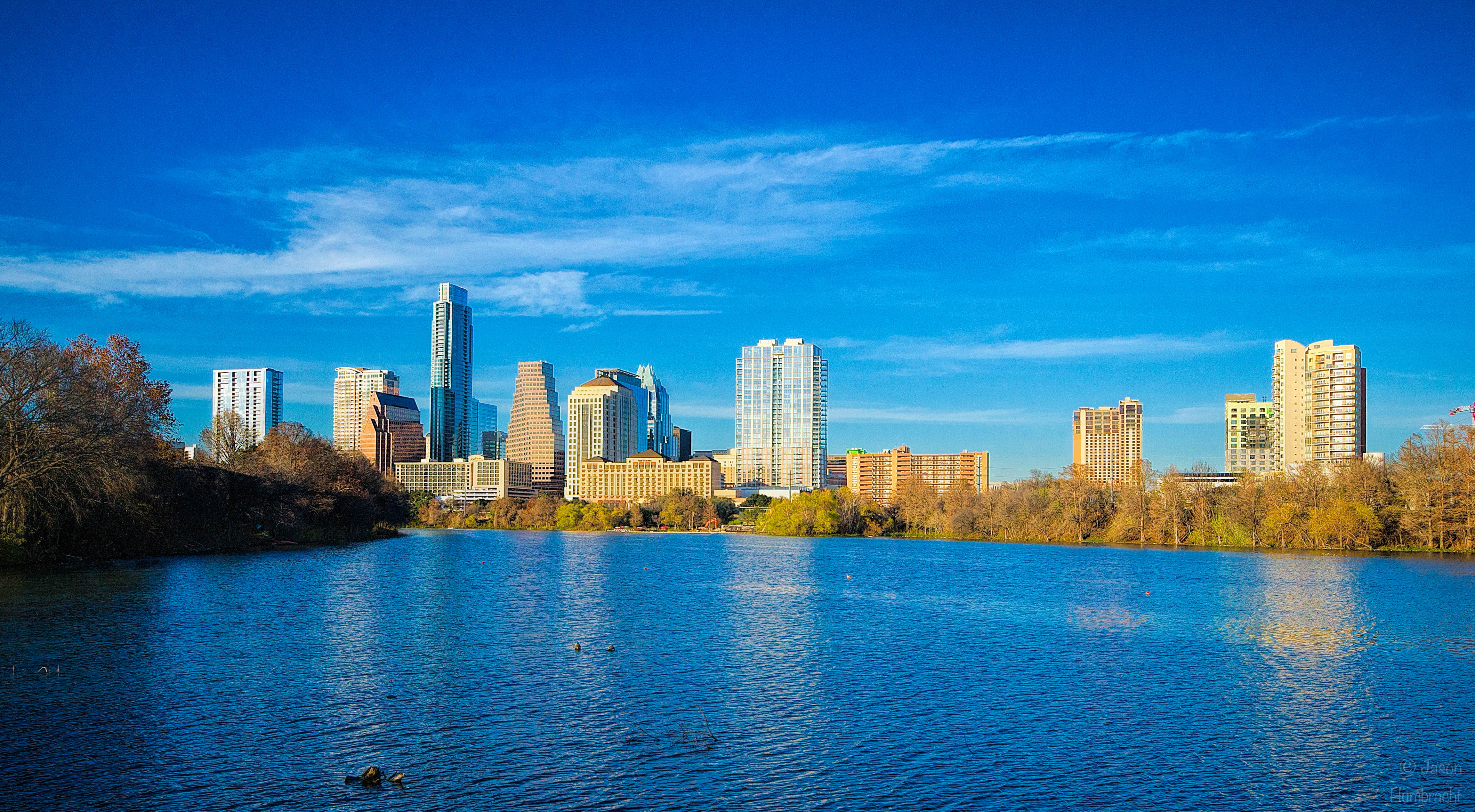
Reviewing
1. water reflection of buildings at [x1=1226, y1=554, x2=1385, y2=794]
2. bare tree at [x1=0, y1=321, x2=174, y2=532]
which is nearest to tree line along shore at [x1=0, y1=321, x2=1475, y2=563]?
bare tree at [x1=0, y1=321, x2=174, y2=532]

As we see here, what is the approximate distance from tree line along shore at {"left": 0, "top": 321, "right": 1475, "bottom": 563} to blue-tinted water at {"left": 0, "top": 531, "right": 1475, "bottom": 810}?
10246mm

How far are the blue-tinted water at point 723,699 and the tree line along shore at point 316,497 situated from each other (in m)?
10.2

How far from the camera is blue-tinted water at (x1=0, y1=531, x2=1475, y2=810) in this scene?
23.2m

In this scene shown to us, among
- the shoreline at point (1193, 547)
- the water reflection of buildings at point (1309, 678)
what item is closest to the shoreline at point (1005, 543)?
the shoreline at point (1193, 547)

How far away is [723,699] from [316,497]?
106667mm

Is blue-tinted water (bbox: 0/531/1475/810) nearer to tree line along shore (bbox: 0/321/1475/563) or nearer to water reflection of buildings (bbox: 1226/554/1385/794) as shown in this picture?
water reflection of buildings (bbox: 1226/554/1385/794)

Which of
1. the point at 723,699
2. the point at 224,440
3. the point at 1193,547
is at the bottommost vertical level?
the point at 1193,547

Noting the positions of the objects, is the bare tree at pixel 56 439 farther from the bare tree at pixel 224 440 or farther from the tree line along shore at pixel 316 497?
the bare tree at pixel 224 440

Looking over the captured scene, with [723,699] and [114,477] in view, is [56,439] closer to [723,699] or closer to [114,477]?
[114,477]

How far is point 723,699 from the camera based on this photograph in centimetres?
3195

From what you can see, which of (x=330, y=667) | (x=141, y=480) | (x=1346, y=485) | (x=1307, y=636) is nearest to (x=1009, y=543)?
(x=1346, y=485)

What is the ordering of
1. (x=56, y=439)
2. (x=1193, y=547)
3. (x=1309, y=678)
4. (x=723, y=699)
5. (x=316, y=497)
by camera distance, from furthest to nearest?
(x=1193, y=547)
(x=316, y=497)
(x=56, y=439)
(x=1309, y=678)
(x=723, y=699)

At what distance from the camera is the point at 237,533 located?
347 ft

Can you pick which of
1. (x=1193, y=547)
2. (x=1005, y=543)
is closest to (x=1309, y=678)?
(x=1193, y=547)
